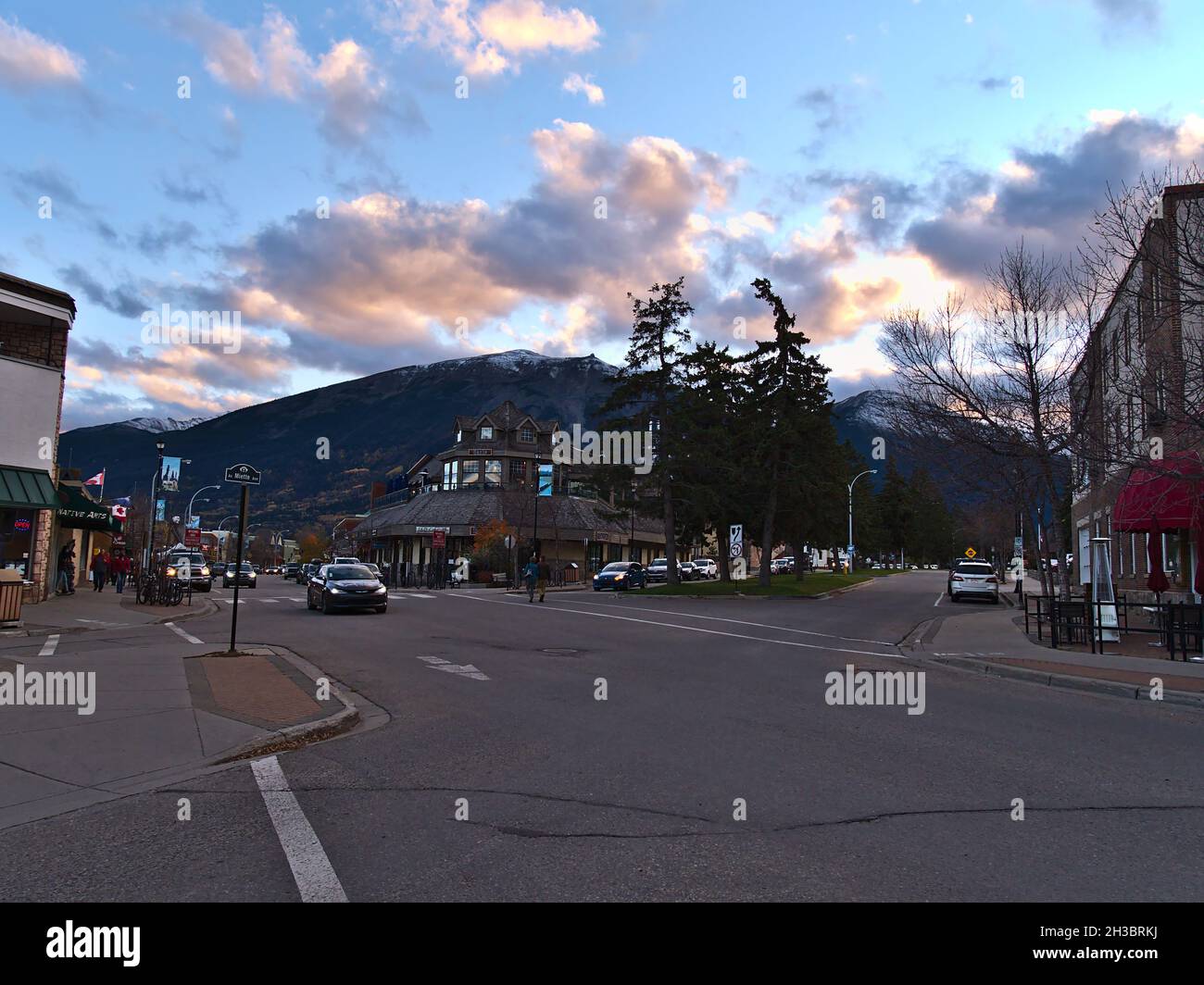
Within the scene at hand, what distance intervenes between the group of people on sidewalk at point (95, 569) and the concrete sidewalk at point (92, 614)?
2.32 feet

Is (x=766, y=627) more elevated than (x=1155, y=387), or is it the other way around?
(x=1155, y=387)

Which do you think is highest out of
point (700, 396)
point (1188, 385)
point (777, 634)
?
point (700, 396)

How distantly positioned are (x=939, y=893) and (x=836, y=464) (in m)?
43.0

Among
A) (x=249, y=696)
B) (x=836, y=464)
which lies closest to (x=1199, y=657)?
(x=249, y=696)

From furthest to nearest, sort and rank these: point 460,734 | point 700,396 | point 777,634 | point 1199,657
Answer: point 700,396
point 777,634
point 1199,657
point 460,734

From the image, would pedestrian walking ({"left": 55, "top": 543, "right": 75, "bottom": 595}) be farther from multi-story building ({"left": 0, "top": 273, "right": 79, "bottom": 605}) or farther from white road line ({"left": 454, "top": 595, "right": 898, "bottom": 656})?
white road line ({"left": 454, "top": 595, "right": 898, "bottom": 656})

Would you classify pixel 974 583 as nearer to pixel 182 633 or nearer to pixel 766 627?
pixel 766 627

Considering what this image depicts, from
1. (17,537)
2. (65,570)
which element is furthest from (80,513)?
(17,537)

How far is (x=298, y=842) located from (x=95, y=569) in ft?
124

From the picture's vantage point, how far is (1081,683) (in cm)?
1277

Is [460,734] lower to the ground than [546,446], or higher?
lower

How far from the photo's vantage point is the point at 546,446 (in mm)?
79688

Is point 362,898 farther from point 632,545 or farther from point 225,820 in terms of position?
point 632,545

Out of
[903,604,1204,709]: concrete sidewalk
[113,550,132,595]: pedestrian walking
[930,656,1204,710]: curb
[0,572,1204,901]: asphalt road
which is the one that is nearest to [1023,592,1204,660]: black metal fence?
[903,604,1204,709]: concrete sidewalk
